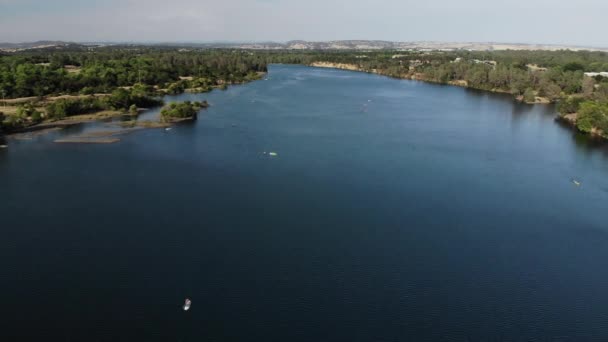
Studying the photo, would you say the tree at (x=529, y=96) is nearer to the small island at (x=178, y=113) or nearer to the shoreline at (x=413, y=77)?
the shoreline at (x=413, y=77)

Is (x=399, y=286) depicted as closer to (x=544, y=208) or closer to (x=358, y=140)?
(x=544, y=208)

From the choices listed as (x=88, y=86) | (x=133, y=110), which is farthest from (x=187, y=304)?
(x=88, y=86)

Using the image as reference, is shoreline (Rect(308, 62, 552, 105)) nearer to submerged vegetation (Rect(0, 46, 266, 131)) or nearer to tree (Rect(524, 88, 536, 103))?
tree (Rect(524, 88, 536, 103))

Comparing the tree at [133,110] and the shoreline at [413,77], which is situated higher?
the shoreline at [413,77]

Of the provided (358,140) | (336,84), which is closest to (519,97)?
(336,84)

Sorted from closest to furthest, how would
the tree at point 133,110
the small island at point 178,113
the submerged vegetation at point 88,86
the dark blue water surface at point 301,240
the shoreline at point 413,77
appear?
the dark blue water surface at point 301,240 < the small island at point 178,113 < the submerged vegetation at point 88,86 < the tree at point 133,110 < the shoreline at point 413,77

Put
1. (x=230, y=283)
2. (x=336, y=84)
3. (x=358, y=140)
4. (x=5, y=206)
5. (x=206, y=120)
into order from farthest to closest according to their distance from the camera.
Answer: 1. (x=336, y=84)
2. (x=206, y=120)
3. (x=358, y=140)
4. (x=5, y=206)
5. (x=230, y=283)

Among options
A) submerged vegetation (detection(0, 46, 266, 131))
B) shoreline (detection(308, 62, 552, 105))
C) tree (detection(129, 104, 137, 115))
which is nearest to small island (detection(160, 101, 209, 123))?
tree (detection(129, 104, 137, 115))

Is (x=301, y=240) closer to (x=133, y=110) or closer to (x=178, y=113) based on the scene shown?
(x=178, y=113)

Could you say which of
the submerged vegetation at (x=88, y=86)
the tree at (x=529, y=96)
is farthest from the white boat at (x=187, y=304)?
the tree at (x=529, y=96)
